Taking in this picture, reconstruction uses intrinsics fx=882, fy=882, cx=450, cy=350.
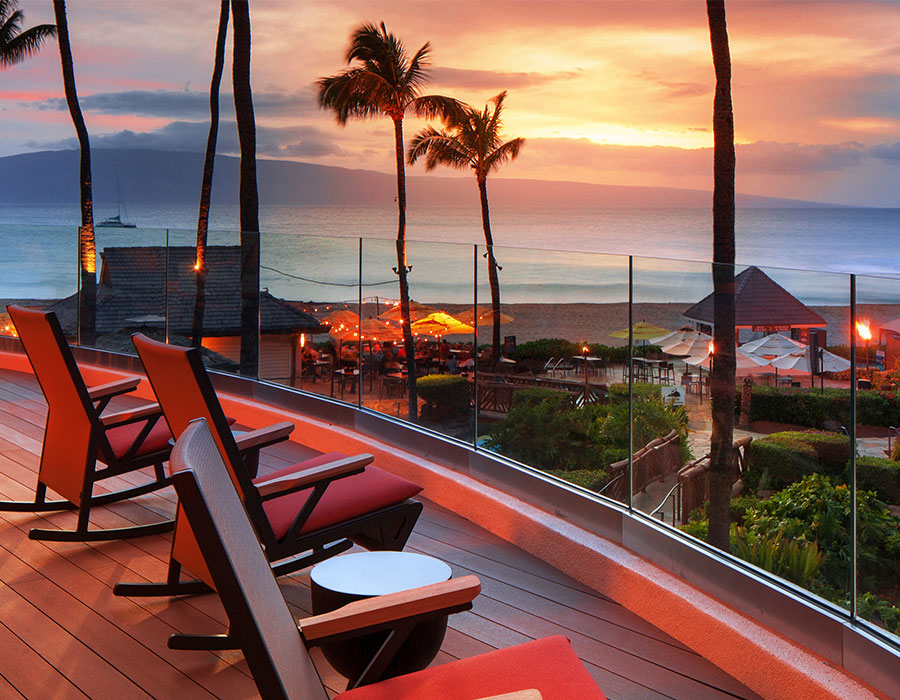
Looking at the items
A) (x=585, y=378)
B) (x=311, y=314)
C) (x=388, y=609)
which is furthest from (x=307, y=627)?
(x=311, y=314)

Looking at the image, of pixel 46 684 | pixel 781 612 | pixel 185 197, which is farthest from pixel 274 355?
pixel 185 197

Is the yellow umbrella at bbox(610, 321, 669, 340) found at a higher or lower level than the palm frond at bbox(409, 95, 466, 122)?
lower

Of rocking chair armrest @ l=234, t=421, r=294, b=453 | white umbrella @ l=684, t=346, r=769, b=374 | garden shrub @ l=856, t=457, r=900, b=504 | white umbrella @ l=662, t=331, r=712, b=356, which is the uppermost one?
white umbrella @ l=662, t=331, r=712, b=356

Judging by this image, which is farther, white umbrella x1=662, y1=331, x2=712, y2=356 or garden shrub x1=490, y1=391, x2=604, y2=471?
garden shrub x1=490, y1=391, x2=604, y2=471

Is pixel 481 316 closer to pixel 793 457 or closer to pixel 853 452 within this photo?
pixel 793 457

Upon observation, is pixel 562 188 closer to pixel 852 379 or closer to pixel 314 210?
pixel 314 210

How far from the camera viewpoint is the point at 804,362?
254 cm

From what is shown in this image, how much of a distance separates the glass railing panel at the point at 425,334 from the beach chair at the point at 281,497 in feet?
3.92

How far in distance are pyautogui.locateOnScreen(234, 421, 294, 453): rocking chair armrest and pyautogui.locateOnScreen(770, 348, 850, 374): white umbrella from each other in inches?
74.1

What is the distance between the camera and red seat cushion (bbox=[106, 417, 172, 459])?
3.86 m

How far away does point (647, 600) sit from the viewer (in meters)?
3.11

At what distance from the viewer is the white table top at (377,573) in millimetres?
2430

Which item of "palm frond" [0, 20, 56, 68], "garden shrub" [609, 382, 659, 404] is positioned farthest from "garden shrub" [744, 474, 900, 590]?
"palm frond" [0, 20, 56, 68]

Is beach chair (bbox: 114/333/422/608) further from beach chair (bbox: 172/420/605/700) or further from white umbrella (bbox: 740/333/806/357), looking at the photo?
white umbrella (bbox: 740/333/806/357)
